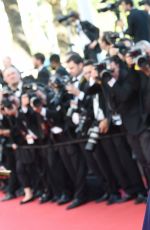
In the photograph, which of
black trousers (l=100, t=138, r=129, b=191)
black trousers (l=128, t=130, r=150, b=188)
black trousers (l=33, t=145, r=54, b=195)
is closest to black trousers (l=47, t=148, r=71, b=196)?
black trousers (l=33, t=145, r=54, b=195)

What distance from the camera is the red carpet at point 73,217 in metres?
6.05

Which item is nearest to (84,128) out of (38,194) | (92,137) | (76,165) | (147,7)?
(92,137)

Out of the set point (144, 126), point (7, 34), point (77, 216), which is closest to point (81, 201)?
point (77, 216)

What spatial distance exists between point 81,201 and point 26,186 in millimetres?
1286

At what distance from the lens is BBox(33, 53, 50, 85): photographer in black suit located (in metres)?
8.87

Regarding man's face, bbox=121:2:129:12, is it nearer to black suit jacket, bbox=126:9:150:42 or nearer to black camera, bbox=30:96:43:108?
black suit jacket, bbox=126:9:150:42

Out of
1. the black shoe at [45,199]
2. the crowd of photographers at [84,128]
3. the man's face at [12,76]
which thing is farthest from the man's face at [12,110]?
the black shoe at [45,199]

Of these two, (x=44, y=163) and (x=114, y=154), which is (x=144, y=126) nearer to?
(x=114, y=154)

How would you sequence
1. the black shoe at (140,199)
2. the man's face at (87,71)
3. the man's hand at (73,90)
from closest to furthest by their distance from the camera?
the man's face at (87,71), the man's hand at (73,90), the black shoe at (140,199)

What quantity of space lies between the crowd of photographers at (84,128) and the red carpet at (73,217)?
0.53ft

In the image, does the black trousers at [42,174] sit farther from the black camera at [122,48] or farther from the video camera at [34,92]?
the black camera at [122,48]

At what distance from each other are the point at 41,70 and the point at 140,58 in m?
3.82

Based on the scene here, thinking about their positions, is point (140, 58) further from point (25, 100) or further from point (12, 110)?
point (12, 110)

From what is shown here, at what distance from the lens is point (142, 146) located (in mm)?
6016
